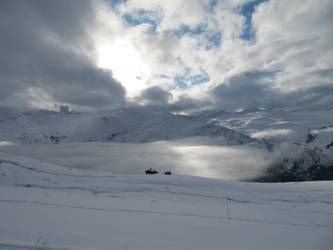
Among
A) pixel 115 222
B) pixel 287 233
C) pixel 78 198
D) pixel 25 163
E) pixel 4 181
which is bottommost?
pixel 287 233

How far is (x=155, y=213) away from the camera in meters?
7.59

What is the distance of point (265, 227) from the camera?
709cm

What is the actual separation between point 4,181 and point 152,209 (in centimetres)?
910

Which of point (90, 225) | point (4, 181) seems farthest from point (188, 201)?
point (4, 181)

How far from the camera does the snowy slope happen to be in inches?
218

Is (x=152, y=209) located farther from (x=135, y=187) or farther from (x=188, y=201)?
(x=135, y=187)

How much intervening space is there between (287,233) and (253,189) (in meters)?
5.27

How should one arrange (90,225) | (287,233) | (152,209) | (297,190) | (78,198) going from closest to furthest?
(90,225)
(287,233)
(152,209)
(78,198)
(297,190)

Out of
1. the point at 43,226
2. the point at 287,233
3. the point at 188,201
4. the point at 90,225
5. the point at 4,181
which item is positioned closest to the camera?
the point at 43,226

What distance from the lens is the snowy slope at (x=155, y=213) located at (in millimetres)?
5531

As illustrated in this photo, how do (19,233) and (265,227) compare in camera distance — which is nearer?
(19,233)

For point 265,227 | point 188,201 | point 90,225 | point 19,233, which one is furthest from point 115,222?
point 265,227

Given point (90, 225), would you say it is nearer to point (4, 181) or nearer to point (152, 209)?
point (152, 209)

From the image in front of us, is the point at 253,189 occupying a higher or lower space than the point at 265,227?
higher
